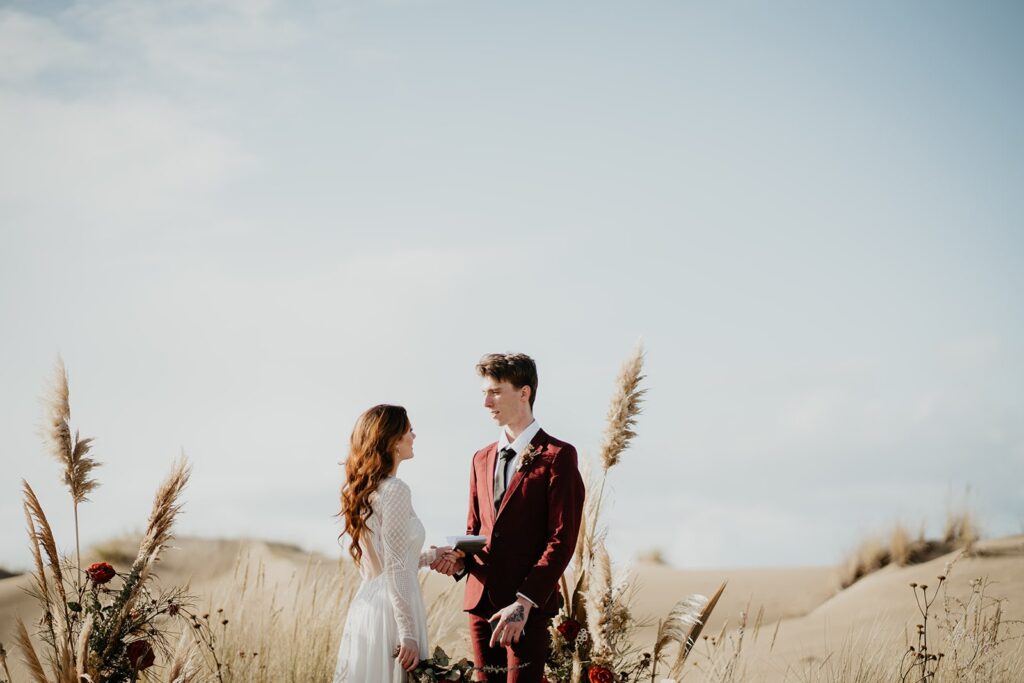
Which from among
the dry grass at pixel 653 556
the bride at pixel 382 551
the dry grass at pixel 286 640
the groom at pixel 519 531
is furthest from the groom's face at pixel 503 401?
the dry grass at pixel 653 556

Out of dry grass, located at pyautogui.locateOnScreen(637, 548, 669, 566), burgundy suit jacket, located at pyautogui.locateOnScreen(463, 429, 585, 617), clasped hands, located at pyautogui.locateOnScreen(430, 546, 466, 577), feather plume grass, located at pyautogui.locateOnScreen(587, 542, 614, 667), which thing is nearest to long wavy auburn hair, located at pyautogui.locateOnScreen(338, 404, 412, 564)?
clasped hands, located at pyautogui.locateOnScreen(430, 546, 466, 577)

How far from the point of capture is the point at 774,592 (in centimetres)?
1462

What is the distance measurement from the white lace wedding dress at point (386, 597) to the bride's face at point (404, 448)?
0.46 ft

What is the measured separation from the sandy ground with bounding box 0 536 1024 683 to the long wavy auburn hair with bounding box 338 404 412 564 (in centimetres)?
264

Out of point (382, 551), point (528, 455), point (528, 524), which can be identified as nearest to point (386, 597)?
point (382, 551)

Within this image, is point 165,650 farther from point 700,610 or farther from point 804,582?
point 804,582

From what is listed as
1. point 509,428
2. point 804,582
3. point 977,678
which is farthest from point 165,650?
point 804,582

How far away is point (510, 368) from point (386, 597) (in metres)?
1.18

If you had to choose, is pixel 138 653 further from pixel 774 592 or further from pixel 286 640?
pixel 774 592

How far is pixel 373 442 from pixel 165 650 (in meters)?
1.74

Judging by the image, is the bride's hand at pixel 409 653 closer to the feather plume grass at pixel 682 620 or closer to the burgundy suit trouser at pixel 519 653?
the burgundy suit trouser at pixel 519 653

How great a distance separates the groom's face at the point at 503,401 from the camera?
4203 mm

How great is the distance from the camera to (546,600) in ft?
13.4

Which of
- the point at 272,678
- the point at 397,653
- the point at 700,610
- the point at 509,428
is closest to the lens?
the point at 397,653
